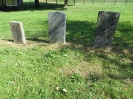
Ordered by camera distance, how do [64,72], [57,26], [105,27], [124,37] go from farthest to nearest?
[124,37] → [57,26] → [105,27] → [64,72]

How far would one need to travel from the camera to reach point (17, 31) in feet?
20.1

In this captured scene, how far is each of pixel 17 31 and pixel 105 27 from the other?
3.26 m

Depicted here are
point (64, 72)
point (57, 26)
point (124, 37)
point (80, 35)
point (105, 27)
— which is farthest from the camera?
point (80, 35)

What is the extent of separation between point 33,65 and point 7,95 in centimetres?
129

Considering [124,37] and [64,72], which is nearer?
[64,72]

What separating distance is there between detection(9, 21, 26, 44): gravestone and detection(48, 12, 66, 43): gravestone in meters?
1.10

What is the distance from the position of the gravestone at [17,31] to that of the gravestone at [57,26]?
110 cm

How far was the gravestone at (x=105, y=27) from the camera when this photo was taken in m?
5.21

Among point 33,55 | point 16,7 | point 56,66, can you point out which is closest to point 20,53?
point 33,55

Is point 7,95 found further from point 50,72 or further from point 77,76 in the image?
point 77,76

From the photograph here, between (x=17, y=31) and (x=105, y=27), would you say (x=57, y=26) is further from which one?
(x=105, y=27)

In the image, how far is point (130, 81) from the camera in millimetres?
4289

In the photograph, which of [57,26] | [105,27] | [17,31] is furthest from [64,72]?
[17,31]

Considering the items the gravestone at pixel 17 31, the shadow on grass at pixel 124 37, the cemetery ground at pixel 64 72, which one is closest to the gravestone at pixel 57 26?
the cemetery ground at pixel 64 72
